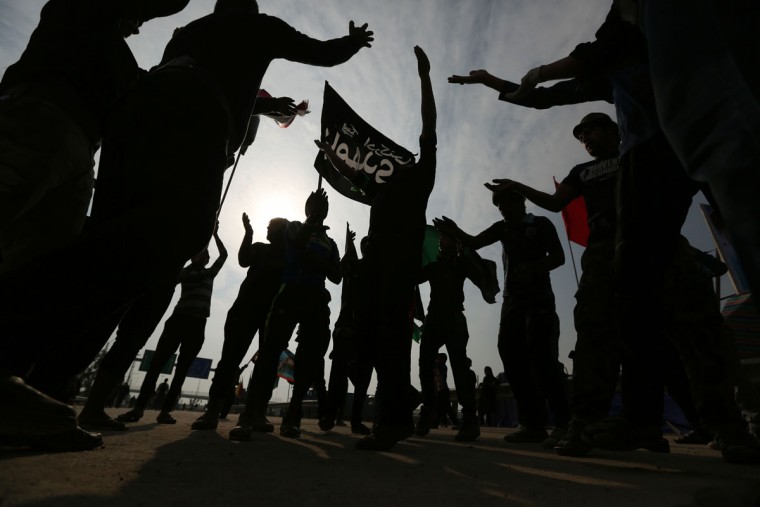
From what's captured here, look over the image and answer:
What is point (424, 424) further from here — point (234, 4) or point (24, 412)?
point (234, 4)

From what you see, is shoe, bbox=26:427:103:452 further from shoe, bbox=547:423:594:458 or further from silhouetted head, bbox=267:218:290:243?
silhouetted head, bbox=267:218:290:243

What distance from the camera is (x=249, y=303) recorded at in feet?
12.7

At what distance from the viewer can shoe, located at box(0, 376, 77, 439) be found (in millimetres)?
1044

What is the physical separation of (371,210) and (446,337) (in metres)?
2.07

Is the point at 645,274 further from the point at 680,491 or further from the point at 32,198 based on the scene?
the point at 32,198

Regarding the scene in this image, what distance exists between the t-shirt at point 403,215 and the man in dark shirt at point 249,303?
1.57m

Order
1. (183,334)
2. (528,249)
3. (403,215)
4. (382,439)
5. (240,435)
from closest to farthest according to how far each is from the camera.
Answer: (382,439)
(240,435)
(403,215)
(528,249)
(183,334)

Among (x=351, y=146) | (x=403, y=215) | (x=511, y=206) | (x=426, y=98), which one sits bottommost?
(x=403, y=215)

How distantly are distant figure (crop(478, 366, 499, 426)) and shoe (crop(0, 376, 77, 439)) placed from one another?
13.2 m

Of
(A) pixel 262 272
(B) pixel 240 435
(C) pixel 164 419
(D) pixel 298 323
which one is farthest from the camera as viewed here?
(C) pixel 164 419

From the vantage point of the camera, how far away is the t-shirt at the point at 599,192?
269cm

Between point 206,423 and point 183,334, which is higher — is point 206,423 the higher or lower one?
the lower one

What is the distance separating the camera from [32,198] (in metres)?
1.37

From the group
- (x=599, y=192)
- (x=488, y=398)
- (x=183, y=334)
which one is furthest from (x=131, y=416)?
(x=488, y=398)
